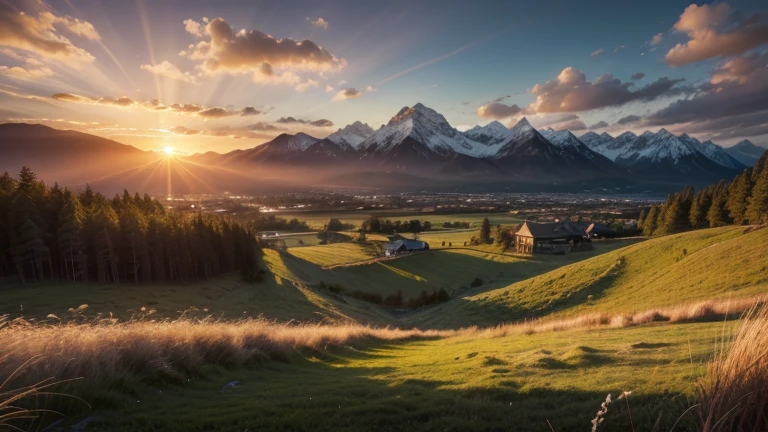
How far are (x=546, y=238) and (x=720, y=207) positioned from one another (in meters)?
33.9

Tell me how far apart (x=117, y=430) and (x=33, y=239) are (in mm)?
49514

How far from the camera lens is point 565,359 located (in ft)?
37.1

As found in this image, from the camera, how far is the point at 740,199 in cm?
6950

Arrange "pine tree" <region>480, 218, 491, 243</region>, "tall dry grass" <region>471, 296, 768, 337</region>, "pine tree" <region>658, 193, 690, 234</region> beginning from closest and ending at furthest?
"tall dry grass" <region>471, 296, 768, 337</region> → "pine tree" <region>658, 193, 690, 234</region> → "pine tree" <region>480, 218, 491, 243</region>

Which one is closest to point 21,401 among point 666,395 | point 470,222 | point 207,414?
point 207,414

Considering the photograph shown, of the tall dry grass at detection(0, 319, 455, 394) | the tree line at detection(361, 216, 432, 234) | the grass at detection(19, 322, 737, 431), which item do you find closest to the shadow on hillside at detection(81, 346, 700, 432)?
the grass at detection(19, 322, 737, 431)

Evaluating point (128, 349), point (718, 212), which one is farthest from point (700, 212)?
point (128, 349)

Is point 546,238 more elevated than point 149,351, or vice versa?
point 149,351

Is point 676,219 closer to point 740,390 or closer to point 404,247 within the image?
point 404,247

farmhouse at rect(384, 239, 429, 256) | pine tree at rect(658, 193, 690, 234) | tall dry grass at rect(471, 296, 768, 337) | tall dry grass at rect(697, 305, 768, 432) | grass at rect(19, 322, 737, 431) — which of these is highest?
tall dry grass at rect(697, 305, 768, 432)

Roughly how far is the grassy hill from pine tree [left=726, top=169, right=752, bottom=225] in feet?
152

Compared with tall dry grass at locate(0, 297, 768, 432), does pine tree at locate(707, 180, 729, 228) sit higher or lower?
lower

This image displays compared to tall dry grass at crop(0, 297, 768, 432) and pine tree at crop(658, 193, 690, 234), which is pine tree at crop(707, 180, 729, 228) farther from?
tall dry grass at crop(0, 297, 768, 432)

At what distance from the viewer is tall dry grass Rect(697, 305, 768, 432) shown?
4539 millimetres
